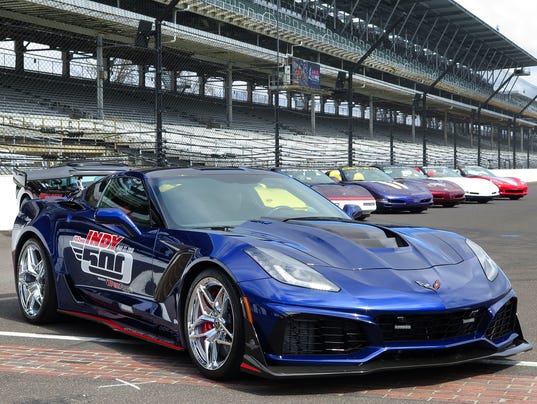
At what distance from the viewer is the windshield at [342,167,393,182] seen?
21625 millimetres

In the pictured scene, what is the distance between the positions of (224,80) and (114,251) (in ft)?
130

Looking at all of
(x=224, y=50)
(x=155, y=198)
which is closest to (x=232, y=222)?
(x=155, y=198)

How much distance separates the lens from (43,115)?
30.3m

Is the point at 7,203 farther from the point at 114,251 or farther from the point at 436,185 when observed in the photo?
the point at 436,185

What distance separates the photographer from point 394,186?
21.1 metres

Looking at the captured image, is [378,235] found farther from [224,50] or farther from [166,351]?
[224,50]

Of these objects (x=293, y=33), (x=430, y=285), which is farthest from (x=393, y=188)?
(x=293, y=33)

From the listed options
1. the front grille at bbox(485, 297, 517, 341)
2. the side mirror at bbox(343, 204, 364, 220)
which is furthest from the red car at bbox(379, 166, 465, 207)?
the front grille at bbox(485, 297, 517, 341)

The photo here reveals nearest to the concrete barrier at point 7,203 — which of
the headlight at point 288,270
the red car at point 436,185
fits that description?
the red car at point 436,185

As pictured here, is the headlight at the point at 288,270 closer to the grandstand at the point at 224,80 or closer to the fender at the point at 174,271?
the fender at the point at 174,271

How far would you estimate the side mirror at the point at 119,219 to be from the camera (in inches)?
205

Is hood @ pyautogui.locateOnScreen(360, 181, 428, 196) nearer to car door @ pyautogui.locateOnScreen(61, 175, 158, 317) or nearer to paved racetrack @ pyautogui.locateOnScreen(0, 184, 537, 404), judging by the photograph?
paved racetrack @ pyautogui.locateOnScreen(0, 184, 537, 404)

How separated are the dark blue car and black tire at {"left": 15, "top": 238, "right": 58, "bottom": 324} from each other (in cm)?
1465

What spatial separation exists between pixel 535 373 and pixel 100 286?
2770 millimetres
